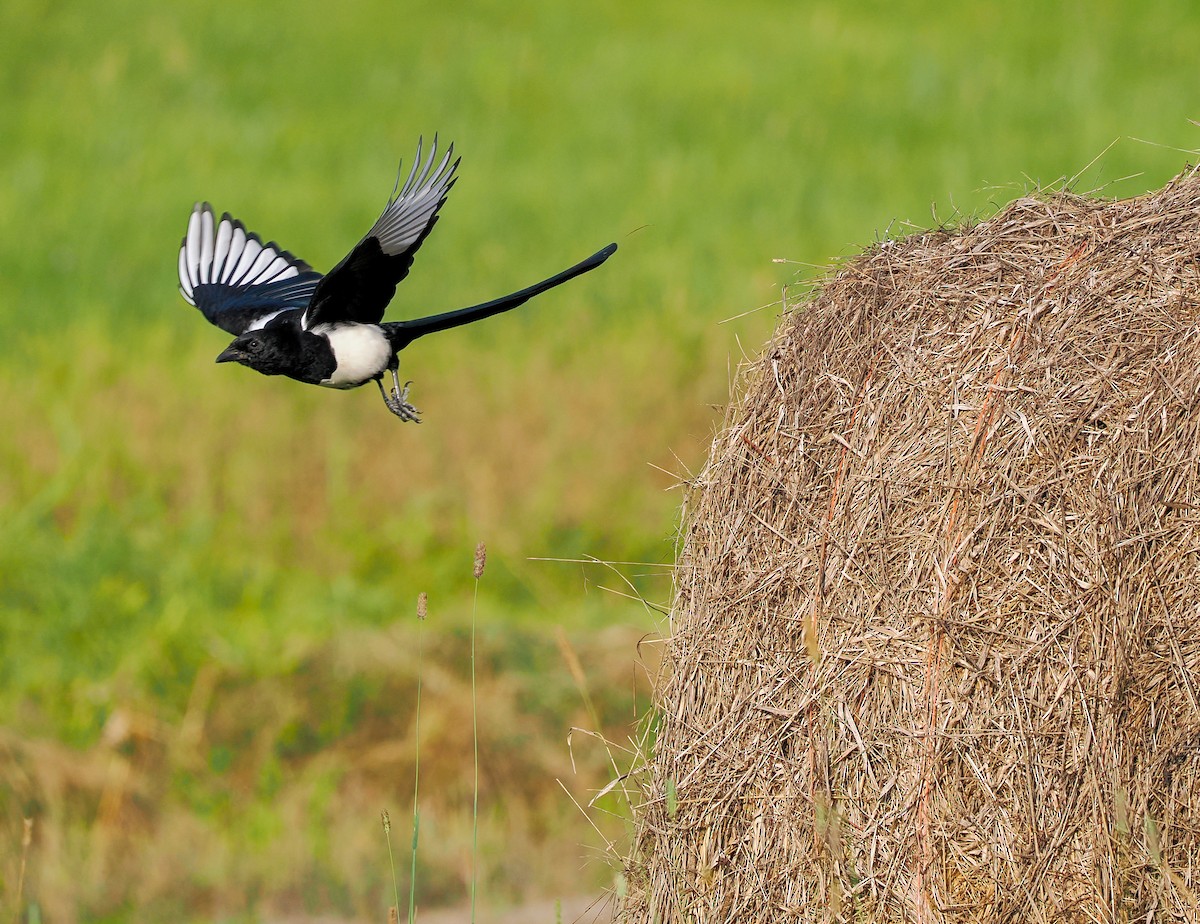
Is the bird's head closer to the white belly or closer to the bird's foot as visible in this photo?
the white belly

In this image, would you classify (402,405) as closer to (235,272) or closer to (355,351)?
(355,351)

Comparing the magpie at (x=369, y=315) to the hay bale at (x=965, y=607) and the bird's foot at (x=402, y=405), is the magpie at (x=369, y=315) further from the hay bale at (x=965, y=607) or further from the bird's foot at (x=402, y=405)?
the hay bale at (x=965, y=607)

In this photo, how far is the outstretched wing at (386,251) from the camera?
322 cm

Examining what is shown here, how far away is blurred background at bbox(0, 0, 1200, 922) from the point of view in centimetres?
684

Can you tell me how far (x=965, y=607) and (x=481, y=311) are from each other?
1.20 metres

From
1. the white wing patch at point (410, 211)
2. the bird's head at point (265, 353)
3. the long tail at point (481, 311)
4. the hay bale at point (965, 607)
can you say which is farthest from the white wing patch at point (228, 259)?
the hay bale at point (965, 607)

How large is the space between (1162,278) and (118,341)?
7.87 metres

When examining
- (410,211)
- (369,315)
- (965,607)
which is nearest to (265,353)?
(369,315)

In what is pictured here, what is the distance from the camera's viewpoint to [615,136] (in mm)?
13375

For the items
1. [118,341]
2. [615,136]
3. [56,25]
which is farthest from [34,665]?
[56,25]

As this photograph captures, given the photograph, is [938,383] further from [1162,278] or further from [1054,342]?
[1162,278]

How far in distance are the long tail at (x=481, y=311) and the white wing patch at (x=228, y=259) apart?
3.95ft

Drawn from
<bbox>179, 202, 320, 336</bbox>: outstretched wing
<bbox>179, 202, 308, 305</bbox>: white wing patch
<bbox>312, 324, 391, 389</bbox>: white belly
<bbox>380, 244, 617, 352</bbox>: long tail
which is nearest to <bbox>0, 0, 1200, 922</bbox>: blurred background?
<bbox>380, 244, 617, 352</bbox>: long tail

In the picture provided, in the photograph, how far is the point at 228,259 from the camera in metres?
4.73
